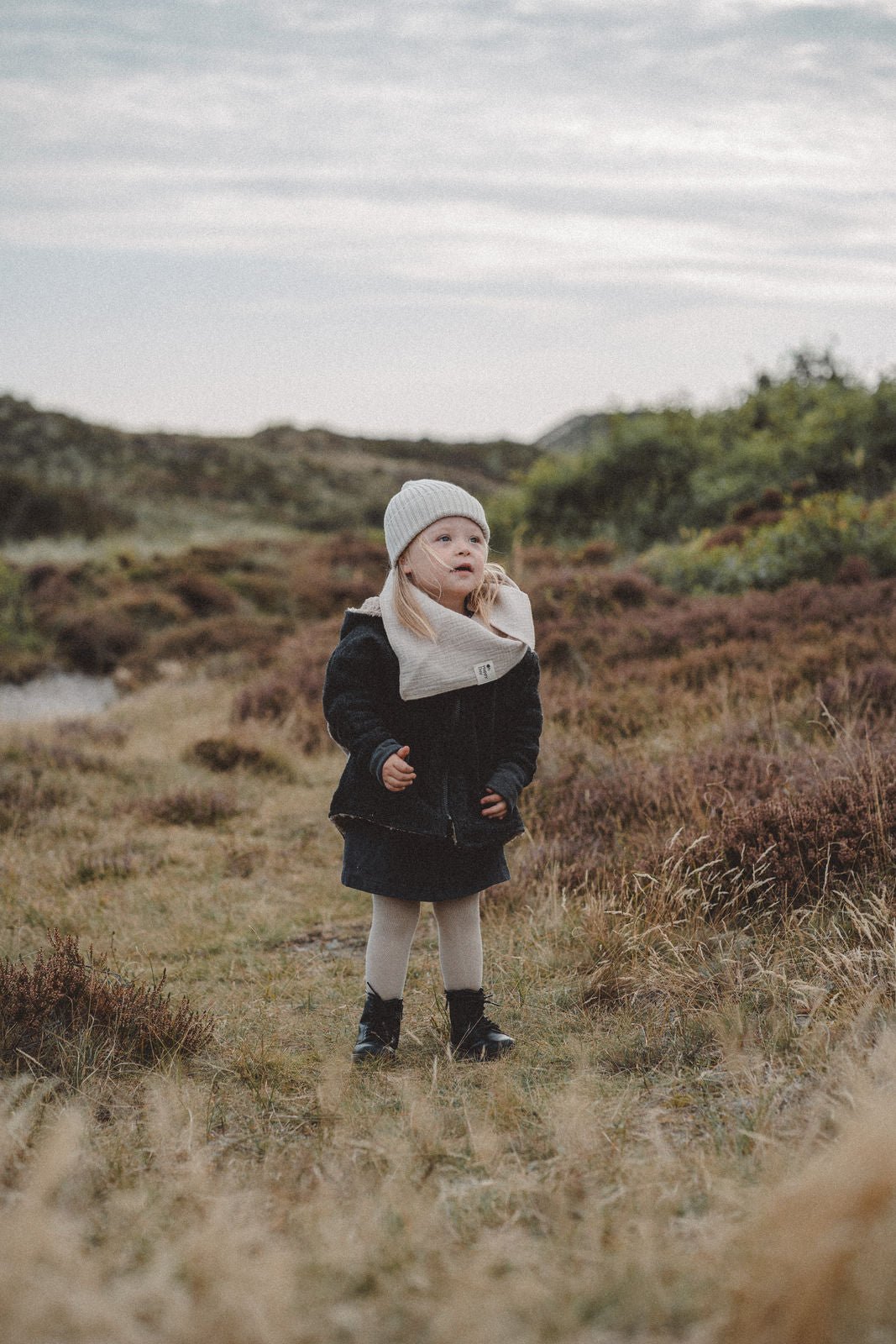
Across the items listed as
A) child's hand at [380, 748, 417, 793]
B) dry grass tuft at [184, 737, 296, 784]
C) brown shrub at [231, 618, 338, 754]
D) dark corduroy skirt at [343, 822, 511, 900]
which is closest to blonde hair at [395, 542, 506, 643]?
child's hand at [380, 748, 417, 793]

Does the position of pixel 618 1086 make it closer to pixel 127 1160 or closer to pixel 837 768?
pixel 127 1160

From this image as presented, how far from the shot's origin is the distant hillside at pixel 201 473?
121 feet

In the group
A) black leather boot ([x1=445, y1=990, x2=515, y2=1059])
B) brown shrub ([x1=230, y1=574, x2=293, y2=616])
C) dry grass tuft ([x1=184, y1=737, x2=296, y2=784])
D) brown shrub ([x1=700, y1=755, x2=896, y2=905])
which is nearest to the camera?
black leather boot ([x1=445, y1=990, x2=515, y2=1059])

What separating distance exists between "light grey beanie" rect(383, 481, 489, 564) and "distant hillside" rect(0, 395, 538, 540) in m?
26.5

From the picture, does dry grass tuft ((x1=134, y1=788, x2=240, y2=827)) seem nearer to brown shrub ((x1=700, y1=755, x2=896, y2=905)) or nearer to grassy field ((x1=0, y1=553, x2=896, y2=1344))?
grassy field ((x1=0, y1=553, x2=896, y2=1344))

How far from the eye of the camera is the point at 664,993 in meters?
3.29

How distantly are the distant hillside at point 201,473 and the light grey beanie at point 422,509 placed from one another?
86.8ft

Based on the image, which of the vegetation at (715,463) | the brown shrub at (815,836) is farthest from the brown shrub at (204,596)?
the brown shrub at (815,836)

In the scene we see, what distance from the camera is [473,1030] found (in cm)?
317

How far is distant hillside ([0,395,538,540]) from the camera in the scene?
36750mm

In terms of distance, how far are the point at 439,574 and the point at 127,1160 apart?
67.4 inches

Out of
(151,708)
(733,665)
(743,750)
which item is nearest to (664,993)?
(743,750)

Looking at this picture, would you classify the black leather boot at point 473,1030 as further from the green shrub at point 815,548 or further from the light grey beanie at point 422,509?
the green shrub at point 815,548

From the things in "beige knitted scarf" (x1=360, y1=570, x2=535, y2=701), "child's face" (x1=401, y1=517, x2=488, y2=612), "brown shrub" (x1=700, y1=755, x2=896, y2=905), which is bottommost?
"brown shrub" (x1=700, y1=755, x2=896, y2=905)
